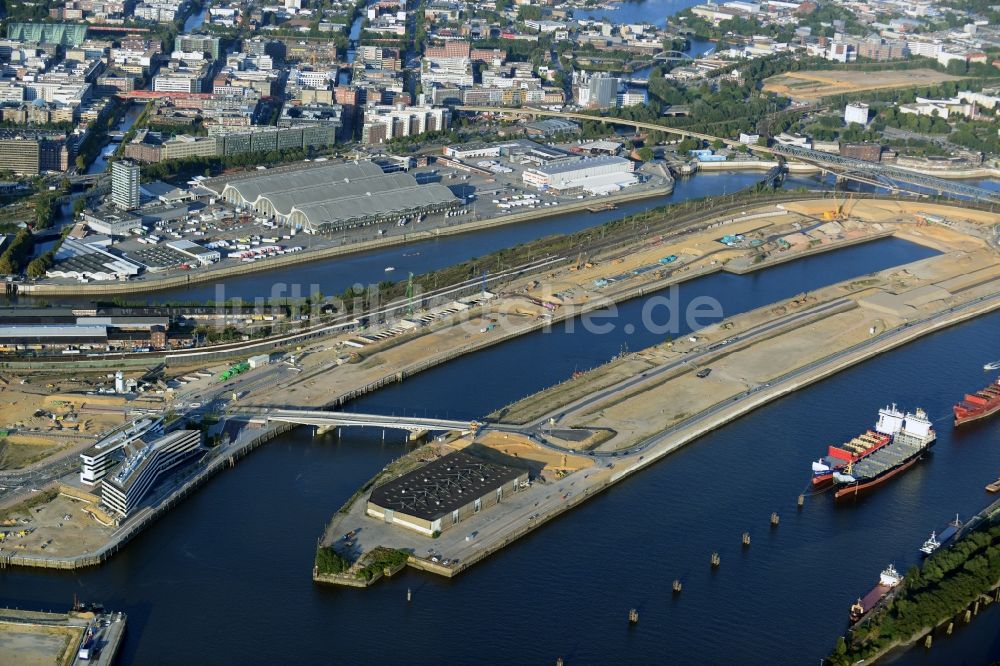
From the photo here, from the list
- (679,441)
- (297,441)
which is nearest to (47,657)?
(297,441)

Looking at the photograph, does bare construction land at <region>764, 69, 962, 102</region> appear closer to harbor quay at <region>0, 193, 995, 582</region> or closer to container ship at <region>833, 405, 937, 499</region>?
harbor quay at <region>0, 193, 995, 582</region>

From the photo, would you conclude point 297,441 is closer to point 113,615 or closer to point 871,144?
point 113,615

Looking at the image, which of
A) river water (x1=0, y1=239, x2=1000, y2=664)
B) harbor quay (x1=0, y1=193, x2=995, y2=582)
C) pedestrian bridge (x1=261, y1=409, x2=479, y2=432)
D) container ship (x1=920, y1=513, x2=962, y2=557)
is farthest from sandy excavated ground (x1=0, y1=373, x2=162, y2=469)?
container ship (x1=920, y1=513, x2=962, y2=557)

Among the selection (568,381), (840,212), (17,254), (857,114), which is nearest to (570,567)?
(568,381)

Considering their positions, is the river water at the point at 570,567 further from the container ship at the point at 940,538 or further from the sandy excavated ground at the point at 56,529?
the sandy excavated ground at the point at 56,529

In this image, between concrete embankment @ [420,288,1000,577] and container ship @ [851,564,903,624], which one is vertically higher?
concrete embankment @ [420,288,1000,577]

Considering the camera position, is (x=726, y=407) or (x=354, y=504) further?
(x=726, y=407)
